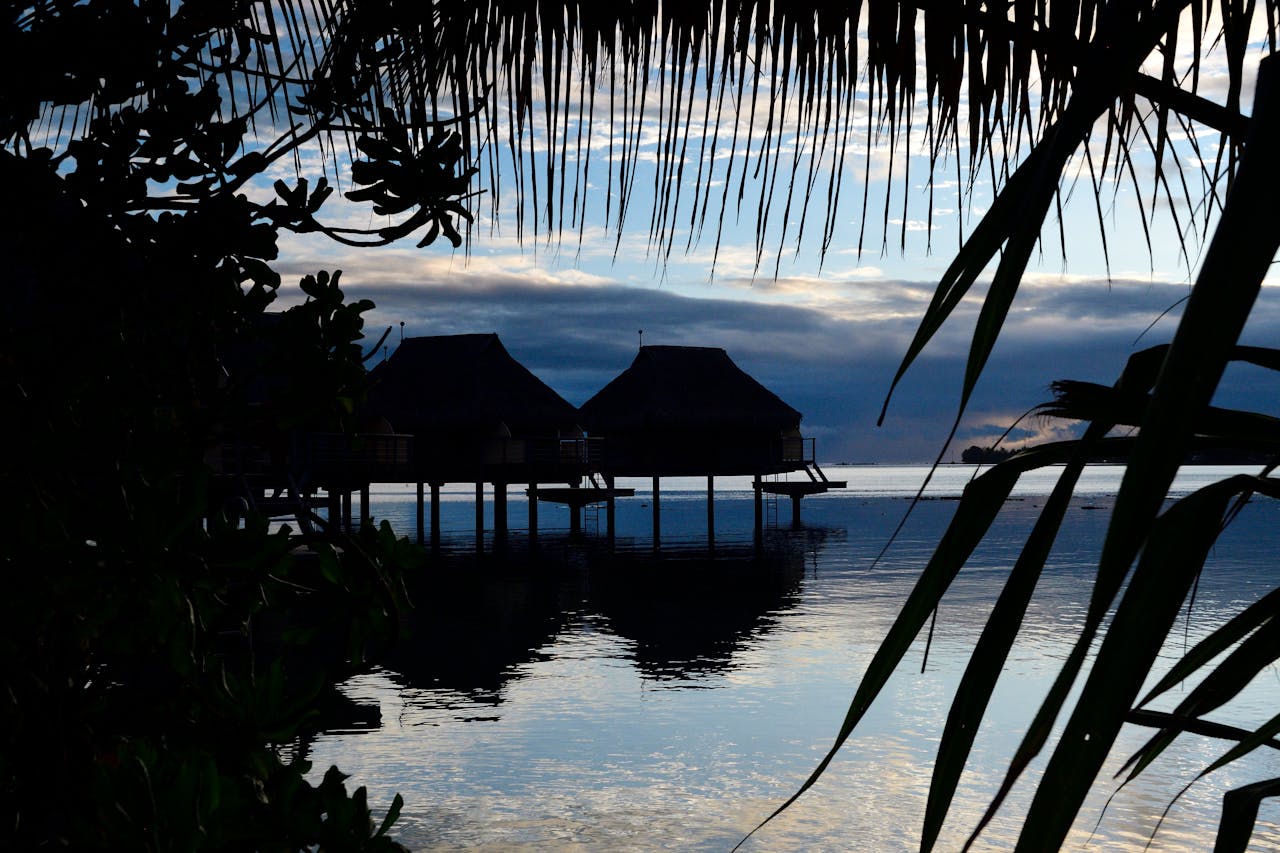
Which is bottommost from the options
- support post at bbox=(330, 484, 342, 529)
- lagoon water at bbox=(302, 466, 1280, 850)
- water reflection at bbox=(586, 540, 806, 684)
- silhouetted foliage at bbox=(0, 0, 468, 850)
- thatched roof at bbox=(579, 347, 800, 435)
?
water reflection at bbox=(586, 540, 806, 684)

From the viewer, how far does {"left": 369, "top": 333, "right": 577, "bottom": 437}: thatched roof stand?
37688mm

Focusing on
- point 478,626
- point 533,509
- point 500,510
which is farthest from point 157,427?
point 500,510

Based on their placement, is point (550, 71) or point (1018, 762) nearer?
point (1018, 762)

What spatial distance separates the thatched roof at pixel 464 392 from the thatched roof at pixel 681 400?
229 centimetres

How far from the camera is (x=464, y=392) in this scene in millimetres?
38500

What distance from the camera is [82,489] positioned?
1.63 m

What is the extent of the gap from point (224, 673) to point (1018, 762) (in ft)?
4.36

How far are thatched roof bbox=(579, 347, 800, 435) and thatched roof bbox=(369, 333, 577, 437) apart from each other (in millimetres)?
2294

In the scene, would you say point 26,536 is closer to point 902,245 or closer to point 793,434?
point 902,245

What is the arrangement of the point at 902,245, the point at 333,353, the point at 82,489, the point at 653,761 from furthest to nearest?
the point at 653,761 → the point at 902,245 → the point at 333,353 → the point at 82,489

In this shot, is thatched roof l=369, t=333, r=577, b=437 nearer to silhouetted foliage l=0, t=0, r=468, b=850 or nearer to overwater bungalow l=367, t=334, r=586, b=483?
overwater bungalow l=367, t=334, r=586, b=483

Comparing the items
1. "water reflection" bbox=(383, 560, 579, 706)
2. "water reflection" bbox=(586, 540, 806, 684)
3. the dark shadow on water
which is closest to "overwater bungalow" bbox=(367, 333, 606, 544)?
the dark shadow on water

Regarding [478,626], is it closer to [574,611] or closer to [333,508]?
[574,611]

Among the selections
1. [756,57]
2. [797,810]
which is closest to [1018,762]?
[756,57]
